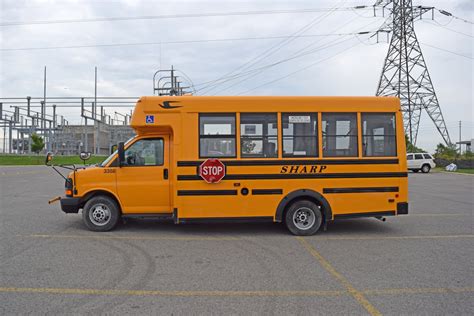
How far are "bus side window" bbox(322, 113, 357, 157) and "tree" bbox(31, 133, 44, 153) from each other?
171 feet

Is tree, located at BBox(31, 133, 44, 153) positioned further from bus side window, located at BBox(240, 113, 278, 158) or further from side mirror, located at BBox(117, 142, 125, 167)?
bus side window, located at BBox(240, 113, 278, 158)

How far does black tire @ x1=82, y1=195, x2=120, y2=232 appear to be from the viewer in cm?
700

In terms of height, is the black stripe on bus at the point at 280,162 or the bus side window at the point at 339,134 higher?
the bus side window at the point at 339,134

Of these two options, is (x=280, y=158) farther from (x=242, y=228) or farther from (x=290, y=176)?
(x=242, y=228)

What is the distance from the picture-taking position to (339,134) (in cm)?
680

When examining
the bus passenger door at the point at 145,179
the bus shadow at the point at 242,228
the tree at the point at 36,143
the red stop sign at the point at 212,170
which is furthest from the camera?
the tree at the point at 36,143

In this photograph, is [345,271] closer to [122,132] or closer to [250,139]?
[250,139]

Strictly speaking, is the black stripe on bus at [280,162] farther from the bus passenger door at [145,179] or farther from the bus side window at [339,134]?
the bus passenger door at [145,179]

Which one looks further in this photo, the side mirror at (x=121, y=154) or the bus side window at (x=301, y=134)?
the side mirror at (x=121, y=154)

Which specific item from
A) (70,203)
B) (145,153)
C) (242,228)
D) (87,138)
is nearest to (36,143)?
(87,138)

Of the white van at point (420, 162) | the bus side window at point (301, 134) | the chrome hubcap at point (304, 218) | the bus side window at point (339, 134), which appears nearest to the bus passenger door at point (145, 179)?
the bus side window at point (301, 134)

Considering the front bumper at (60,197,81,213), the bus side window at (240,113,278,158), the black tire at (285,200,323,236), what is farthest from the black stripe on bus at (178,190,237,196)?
the front bumper at (60,197,81,213)

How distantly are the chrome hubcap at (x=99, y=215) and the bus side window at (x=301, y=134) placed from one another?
3767 mm

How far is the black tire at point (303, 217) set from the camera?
677 centimetres
